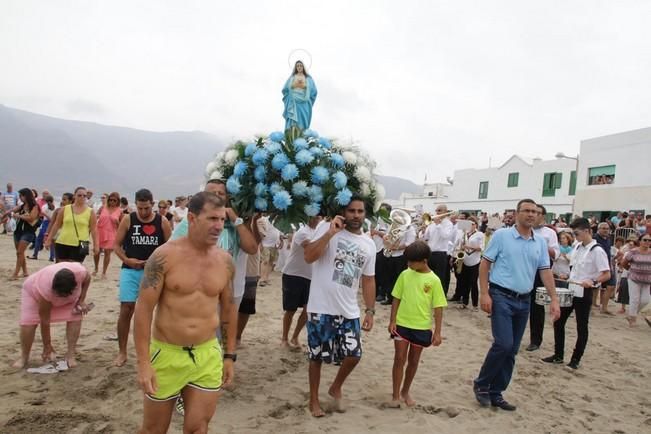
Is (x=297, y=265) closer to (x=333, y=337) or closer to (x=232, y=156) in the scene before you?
(x=333, y=337)

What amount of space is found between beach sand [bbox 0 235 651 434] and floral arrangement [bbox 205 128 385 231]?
1.94m

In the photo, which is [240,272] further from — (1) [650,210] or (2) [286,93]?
(1) [650,210]

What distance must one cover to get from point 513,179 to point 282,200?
4175cm

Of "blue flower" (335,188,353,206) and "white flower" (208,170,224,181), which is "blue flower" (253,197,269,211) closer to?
"white flower" (208,170,224,181)

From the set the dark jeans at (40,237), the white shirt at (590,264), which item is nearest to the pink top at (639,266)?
the white shirt at (590,264)

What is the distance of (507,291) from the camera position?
489 centimetres

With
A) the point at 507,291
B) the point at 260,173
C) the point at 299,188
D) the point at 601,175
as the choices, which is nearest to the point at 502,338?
the point at 507,291

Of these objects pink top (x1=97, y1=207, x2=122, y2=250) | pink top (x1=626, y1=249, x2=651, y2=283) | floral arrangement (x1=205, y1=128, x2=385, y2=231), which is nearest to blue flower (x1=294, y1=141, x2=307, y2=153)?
floral arrangement (x1=205, y1=128, x2=385, y2=231)

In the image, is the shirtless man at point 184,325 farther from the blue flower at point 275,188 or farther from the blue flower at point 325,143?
the blue flower at point 325,143

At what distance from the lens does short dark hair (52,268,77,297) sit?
16.0 feet

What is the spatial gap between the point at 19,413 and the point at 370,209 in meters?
3.63

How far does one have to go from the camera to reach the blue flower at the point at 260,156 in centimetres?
403

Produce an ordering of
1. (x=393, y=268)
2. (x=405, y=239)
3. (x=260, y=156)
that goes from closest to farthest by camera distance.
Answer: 1. (x=260, y=156)
2. (x=405, y=239)
3. (x=393, y=268)

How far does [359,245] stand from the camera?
14.5 ft
